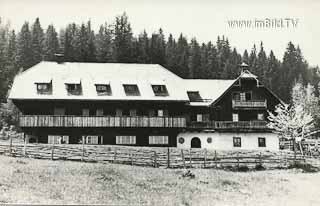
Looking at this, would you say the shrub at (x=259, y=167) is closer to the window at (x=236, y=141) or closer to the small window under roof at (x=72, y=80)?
the window at (x=236, y=141)

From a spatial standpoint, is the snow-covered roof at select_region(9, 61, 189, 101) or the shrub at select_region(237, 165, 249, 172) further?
the snow-covered roof at select_region(9, 61, 189, 101)

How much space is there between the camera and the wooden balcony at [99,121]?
33.6m

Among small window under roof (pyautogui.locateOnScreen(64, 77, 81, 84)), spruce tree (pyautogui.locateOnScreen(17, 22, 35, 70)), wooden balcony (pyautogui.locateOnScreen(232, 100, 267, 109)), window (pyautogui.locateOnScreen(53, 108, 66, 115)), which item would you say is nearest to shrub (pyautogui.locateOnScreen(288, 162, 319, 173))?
wooden balcony (pyautogui.locateOnScreen(232, 100, 267, 109))

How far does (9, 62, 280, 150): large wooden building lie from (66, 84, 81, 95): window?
3.2 inches

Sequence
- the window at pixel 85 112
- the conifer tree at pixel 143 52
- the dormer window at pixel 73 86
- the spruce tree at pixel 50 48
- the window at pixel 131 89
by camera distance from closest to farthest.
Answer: the dormer window at pixel 73 86 < the window at pixel 131 89 < the window at pixel 85 112 < the conifer tree at pixel 143 52 < the spruce tree at pixel 50 48

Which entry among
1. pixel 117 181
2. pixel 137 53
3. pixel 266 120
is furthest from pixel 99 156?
pixel 137 53

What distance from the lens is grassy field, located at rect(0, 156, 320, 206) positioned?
18.9 metres

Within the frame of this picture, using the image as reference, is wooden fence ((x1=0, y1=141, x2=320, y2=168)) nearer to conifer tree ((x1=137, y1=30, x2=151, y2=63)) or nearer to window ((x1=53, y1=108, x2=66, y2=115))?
window ((x1=53, y1=108, x2=66, y2=115))

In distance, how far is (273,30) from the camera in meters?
24.0

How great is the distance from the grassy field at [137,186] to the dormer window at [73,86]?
9.83 m

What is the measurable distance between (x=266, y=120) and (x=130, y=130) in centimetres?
1242

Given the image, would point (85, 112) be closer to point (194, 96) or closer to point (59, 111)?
point (59, 111)

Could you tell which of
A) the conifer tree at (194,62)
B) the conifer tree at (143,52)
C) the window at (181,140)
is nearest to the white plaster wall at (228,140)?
the window at (181,140)

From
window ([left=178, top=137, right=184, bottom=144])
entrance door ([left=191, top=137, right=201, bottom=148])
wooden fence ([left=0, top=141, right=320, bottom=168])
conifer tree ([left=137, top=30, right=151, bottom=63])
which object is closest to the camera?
wooden fence ([left=0, top=141, right=320, bottom=168])
